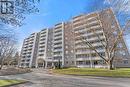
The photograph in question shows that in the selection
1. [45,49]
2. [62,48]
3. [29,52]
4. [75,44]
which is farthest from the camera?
[29,52]

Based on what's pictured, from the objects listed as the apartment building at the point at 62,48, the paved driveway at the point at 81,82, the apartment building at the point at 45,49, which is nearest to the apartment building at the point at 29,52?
the apartment building at the point at 45,49

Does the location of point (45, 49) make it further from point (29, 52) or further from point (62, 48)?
point (29, 52)

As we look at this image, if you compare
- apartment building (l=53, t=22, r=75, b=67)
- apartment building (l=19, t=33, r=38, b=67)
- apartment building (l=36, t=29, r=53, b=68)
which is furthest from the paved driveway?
apartment building (l=19, t=33, r=38, b=67)

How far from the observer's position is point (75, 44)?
9569 cm

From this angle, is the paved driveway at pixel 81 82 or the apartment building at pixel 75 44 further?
the apartment building at pixel 75 44

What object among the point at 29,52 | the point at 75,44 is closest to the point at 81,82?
the point at 75,44

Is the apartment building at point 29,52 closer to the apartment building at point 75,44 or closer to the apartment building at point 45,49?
the apartment building at point 75,44

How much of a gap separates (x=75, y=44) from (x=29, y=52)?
67.2m

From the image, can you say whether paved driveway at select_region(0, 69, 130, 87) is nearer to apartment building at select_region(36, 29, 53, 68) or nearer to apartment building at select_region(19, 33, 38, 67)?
apartment building at select_region(36, 29, 53, 68)

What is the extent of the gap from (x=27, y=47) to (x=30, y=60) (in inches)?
614

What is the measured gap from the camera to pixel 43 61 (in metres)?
127

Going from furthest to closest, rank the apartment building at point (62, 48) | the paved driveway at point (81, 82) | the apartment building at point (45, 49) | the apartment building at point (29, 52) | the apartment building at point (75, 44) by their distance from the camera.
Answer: the apartment building at point (29, 52)
the apartment building at point (45, 49)
the apartment building at point (62, 48)
the apartment building at point (75, 44)
the paved driveway at point (81, 82)

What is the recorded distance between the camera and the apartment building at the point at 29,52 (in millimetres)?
147475

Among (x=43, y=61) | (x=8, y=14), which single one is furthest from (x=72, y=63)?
(x=8, y=14)
